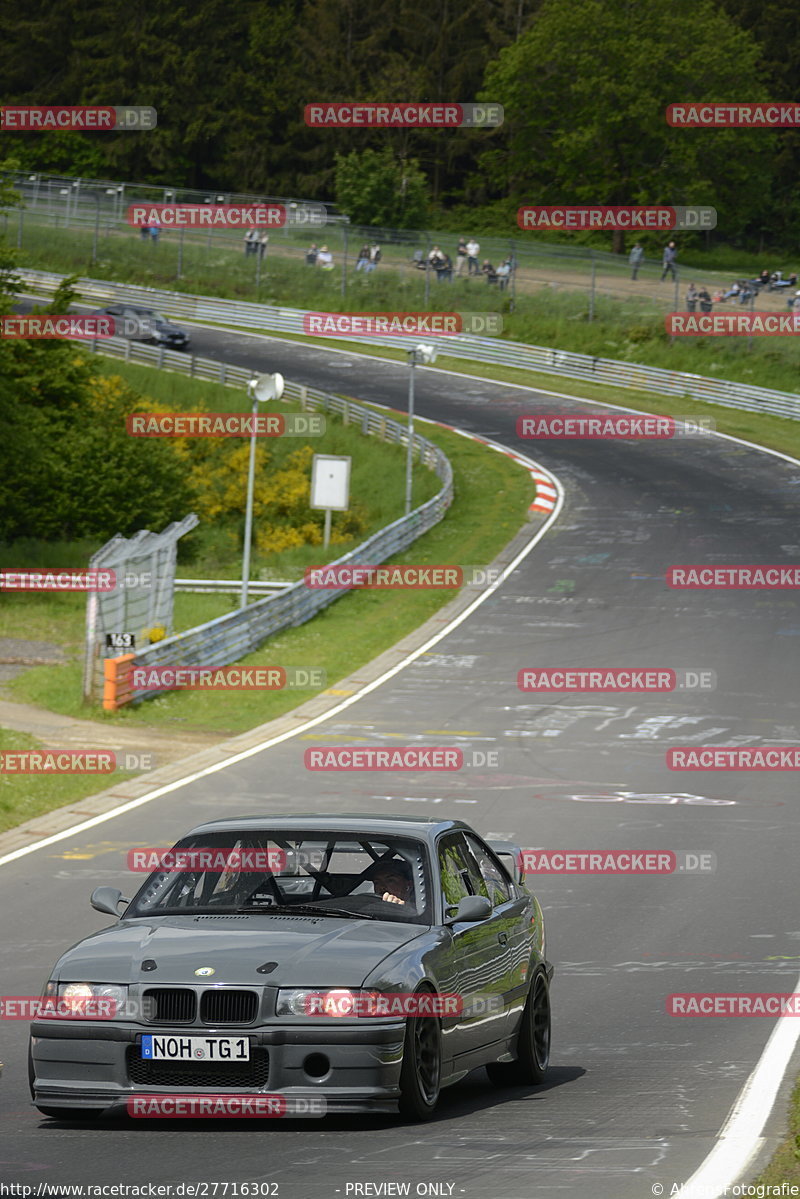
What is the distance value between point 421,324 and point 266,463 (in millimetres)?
18062

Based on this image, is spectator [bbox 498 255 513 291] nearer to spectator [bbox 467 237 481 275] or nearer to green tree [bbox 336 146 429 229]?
spectator [bbox 467 237 481 275]

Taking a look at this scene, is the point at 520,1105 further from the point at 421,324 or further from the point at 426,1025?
the point at 421,324

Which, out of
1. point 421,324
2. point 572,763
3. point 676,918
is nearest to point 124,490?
point 421,324

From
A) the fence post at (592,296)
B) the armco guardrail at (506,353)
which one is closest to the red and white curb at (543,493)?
the armco guardrail at (506,353)

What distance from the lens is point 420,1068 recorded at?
26.0 ft

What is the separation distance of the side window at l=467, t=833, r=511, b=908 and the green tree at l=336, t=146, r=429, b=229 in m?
84.5

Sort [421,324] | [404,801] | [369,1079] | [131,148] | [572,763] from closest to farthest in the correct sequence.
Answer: [369,1079]
[404,801]
[572,763]
[421,324]
[131,148]

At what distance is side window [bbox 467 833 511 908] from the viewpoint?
979 centimetres

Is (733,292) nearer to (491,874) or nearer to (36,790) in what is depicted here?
(36,790)

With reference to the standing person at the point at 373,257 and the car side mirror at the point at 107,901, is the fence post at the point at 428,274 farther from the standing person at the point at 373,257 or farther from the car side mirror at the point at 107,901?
the car side mirror at the point at 107,901

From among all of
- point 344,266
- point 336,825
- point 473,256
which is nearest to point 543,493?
point 473,256

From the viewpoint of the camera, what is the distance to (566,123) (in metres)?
96.9

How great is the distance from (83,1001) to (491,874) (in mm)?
2883

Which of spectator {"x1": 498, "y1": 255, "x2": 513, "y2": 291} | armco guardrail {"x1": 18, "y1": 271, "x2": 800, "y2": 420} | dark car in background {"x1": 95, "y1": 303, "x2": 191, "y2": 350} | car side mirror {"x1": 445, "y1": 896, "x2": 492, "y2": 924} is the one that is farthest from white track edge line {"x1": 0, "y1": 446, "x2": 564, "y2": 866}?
spectator {"x1": 498, "y1": 255, "x2": 513, "y2": 291}
